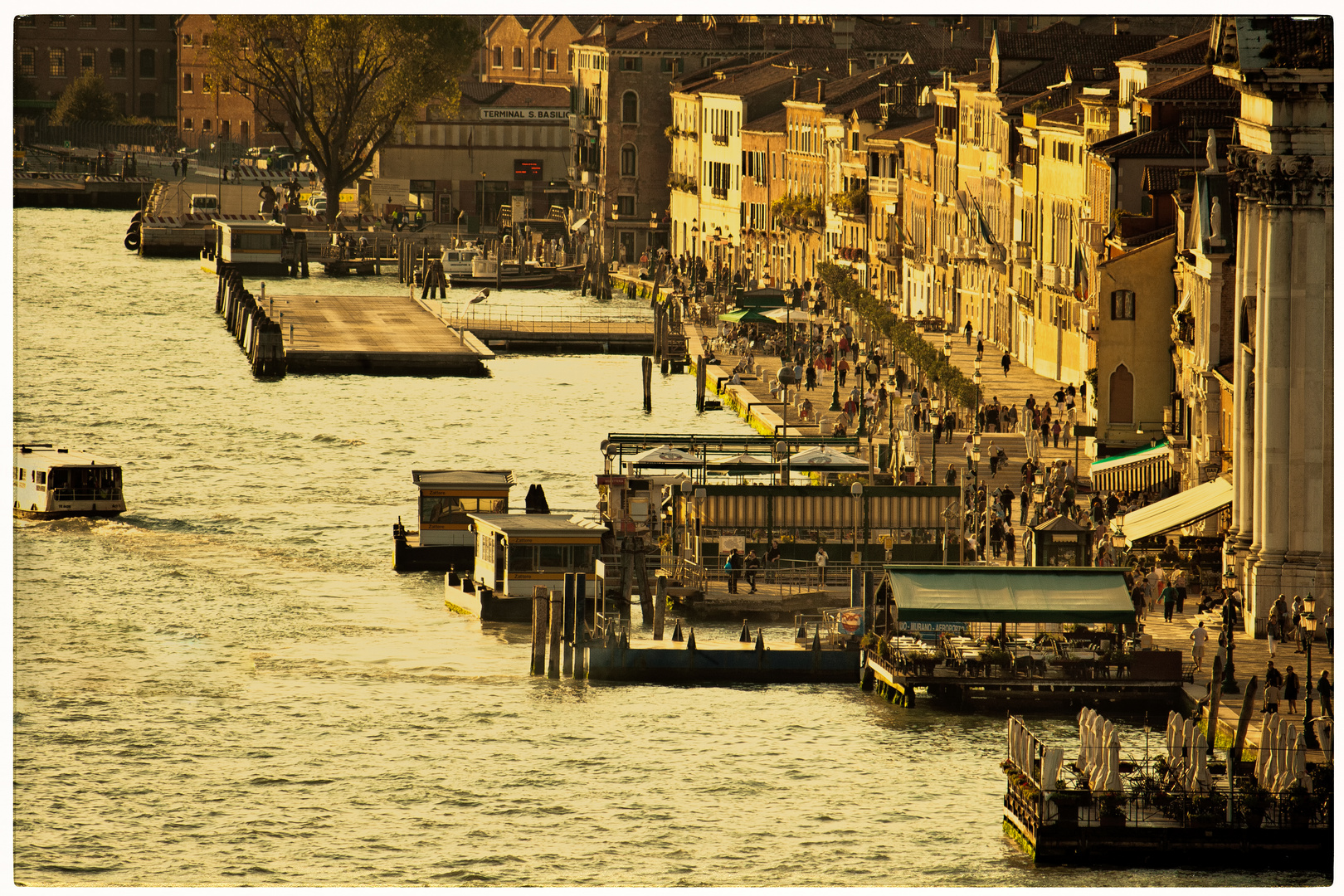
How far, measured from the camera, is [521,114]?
165000 mm

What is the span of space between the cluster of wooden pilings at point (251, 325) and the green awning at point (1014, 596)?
56.4 metres

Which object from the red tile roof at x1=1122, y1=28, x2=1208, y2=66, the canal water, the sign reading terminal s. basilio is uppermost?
the sign reading terminal s. basilio

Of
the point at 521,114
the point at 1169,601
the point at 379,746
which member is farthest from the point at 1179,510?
the point at 521,114

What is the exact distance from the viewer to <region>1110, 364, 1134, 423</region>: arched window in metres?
63.9

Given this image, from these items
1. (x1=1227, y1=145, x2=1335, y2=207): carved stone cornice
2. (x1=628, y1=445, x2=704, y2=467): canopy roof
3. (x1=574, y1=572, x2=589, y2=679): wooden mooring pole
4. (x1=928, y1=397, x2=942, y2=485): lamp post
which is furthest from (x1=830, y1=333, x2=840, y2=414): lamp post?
(x1=1227, y1=145, x2=1335, y2=207): carved stone cornice

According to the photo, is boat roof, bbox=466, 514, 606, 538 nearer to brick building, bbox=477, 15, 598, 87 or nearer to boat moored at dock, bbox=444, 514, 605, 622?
boat moored at dock, bbox=444, 514, 605, 622

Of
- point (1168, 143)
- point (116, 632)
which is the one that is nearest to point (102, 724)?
point (116, 632)

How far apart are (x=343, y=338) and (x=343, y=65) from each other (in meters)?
49.9

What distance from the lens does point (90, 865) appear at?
37125 mm

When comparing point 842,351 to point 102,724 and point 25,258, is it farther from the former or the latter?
point 25,258

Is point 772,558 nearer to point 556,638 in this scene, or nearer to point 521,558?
point 521,558

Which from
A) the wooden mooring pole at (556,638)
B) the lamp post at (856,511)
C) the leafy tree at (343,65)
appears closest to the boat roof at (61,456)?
the lamp post at (856,511)

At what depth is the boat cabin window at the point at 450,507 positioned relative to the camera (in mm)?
58125

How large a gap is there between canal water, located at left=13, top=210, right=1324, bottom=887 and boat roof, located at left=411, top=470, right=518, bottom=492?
199cm
